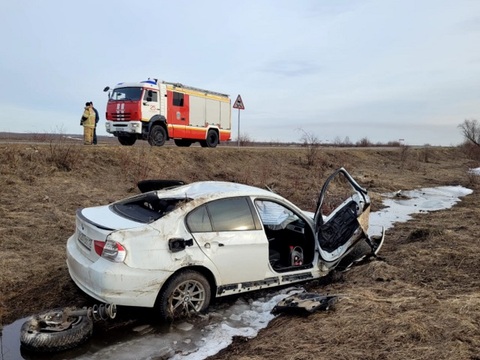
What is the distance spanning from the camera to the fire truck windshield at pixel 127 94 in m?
15.9

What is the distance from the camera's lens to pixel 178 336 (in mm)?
4203

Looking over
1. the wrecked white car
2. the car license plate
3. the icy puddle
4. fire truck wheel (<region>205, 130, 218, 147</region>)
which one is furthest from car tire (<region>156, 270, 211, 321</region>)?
fire truck wheel (<region>205, 130, 218, 147</region>)

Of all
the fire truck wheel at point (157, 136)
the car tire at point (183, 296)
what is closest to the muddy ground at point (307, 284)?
the car tire at point (183, 296)

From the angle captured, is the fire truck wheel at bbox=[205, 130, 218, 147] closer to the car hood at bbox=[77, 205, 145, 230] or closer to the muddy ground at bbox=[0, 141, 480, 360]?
the muddy ground at bbox=[0, 141, 480, 360]

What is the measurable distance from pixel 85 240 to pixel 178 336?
1.44 metres

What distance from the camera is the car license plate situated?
14.4 feet

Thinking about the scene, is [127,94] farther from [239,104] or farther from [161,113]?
[239,104]

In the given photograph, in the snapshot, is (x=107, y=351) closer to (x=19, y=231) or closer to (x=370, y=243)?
(x=370, y=243)

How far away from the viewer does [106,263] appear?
4.13 meters

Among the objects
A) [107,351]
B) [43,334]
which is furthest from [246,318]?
[43,334]

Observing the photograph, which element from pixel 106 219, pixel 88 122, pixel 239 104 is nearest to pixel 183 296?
pixel 106 219

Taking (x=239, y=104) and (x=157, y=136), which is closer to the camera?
(x=157, y=136)

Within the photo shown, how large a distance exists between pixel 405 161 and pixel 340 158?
297 inches

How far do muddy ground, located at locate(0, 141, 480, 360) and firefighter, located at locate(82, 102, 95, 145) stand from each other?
3.49m
